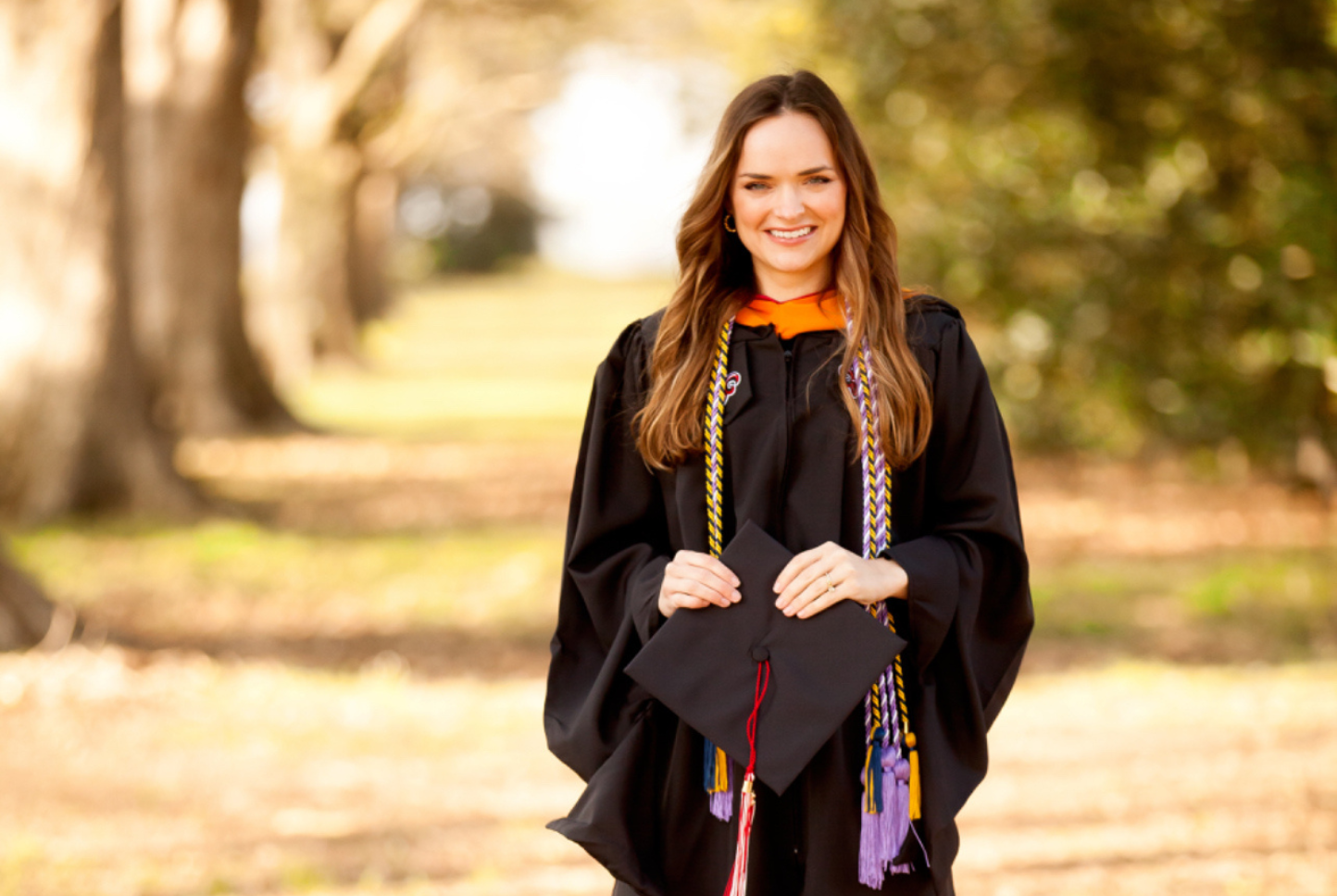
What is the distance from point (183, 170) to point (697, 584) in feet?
44.1

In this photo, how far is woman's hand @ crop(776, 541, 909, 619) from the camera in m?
2.59

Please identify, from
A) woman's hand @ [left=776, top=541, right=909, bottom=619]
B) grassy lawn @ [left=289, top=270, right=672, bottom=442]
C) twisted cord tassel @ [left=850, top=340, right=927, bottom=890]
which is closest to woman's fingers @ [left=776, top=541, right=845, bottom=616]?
woman's hand @ [left=776, top=541, right=909, bottom=619]

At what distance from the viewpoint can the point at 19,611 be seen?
685 cm

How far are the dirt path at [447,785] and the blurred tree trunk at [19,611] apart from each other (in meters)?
0.13

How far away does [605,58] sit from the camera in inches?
1104

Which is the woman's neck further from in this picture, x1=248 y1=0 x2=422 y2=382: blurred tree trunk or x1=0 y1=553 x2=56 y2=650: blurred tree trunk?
x1=248 y1=0 x2=422 y2=382: blurred tree trunk

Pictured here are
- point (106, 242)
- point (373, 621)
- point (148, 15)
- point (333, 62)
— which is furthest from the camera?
point (333, 62)

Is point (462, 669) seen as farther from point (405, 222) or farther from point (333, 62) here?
point (405, 222)

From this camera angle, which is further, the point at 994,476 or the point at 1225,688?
the point at 1225,688

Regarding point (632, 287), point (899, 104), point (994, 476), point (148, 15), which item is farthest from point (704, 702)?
point (632, 287)

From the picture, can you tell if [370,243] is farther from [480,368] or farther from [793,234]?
[793,234]

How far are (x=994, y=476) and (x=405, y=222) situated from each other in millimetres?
61912

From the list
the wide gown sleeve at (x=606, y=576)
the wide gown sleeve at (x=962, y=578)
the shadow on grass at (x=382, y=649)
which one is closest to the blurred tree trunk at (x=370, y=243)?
the shadow on grass at (x=382, y=649)

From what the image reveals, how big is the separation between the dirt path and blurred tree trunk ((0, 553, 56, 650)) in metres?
0.13
